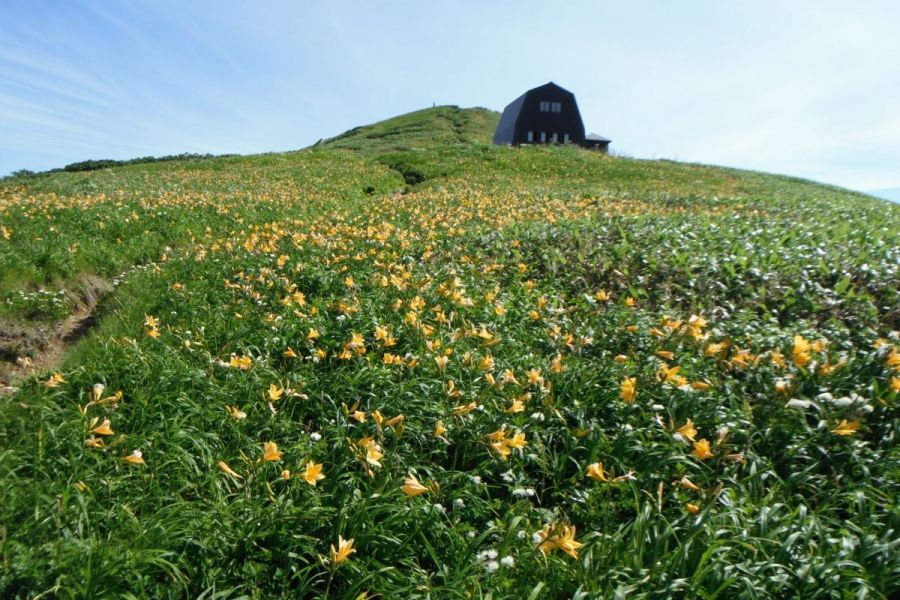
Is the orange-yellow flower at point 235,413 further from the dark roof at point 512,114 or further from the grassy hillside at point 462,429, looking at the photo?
the dark roof at point 512,114

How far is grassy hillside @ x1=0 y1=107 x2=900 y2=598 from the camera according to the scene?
2.17 metres

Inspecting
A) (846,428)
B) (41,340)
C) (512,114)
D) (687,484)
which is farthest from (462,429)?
(512,114)

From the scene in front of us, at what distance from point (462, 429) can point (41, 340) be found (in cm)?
532

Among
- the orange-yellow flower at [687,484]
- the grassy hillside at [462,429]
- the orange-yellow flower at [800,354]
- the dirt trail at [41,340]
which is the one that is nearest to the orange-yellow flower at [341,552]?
the grassy hillside at [462,429]

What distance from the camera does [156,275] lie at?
21.6 ft

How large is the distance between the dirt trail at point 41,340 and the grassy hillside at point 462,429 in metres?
0.05

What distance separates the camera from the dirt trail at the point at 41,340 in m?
5.00

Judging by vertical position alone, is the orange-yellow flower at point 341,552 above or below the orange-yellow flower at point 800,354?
below

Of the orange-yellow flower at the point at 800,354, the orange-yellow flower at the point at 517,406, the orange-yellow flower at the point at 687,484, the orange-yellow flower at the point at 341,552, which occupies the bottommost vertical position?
the orange-yellow flower at the point at 341,552

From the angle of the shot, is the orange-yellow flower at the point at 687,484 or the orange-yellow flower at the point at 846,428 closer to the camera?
the orange-yellow flower at the point at 687,484

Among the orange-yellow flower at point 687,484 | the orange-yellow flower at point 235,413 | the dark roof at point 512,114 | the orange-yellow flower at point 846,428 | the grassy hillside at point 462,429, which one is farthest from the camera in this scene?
the dark roof at point 512,114

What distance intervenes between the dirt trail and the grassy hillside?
5cm

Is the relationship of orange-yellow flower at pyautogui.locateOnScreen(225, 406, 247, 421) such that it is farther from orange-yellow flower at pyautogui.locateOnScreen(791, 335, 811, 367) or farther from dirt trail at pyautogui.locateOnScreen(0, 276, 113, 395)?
orange-yellow flower at pyautogui.locateOnScreen(791, 335, 811, 367)

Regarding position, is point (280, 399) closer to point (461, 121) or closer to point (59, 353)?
point (59, 353)
